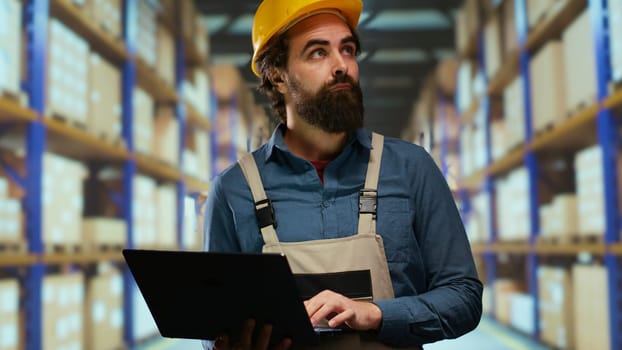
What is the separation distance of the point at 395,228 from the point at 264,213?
0.29m

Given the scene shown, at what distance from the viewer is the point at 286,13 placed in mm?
1688

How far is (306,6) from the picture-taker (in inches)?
65.5

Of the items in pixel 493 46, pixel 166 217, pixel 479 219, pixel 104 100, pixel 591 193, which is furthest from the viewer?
pixel 479 219

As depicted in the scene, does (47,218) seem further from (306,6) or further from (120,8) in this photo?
(306,6)

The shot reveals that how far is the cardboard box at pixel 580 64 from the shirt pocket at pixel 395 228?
256 cm

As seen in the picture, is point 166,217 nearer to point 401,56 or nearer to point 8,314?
point 8,314

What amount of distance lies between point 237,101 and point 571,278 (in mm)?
2808

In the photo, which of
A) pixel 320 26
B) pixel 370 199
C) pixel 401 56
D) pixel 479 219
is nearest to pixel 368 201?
pixel 370 199

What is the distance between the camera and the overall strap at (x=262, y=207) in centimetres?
150

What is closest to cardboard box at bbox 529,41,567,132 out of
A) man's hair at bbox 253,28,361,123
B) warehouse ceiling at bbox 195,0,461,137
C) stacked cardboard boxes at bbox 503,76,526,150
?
stacked cardboard boxes at bbox 503,76,526,150

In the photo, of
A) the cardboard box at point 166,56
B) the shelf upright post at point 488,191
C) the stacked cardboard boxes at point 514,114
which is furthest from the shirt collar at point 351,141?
the shelf upright post at point 488,191

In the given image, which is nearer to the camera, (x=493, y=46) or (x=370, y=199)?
(x=370, y=199)

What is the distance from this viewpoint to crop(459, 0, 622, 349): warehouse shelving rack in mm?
3449

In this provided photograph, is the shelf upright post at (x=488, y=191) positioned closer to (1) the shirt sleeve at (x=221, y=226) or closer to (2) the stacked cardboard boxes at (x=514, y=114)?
(2) the stacked cardboard boxes at (x=514, y=114)
